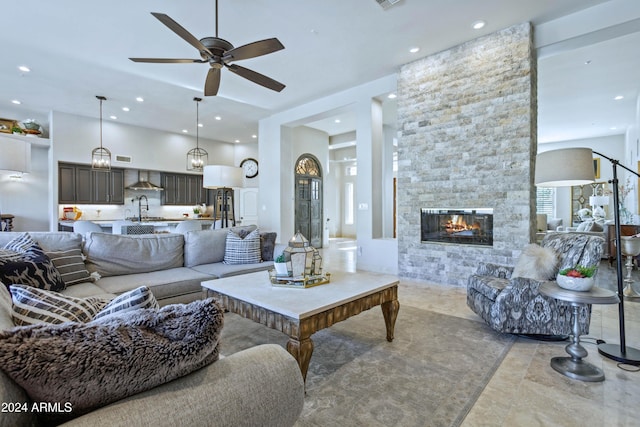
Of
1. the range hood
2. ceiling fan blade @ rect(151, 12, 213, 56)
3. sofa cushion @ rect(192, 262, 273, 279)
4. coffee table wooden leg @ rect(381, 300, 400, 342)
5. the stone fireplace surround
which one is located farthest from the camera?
the range hood

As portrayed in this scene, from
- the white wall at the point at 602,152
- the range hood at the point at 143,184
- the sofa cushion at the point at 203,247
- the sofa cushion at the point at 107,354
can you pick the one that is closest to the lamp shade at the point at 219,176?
the sofa cushion at the point at 203,247

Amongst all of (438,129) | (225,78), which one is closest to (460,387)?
(438,129)

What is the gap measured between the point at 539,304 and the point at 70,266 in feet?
13.0

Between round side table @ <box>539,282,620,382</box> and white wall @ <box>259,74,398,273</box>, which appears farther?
white wall @ <box>259,74,398,273</box>

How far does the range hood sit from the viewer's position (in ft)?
26.9

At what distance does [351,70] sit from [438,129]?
5.64 ft

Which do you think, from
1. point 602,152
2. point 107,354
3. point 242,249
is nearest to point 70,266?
point 242,249

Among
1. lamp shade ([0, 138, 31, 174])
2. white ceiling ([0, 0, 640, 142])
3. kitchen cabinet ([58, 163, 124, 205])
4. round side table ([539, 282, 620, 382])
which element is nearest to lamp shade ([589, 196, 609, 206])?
white ceiling ([0, 0, 640, 142])

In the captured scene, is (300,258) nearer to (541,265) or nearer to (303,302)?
(303,302)

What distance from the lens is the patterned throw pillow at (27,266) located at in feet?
6.61

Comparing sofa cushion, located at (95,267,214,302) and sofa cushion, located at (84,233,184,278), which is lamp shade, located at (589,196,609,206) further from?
sofa cushion, located at (84,233,184,278)

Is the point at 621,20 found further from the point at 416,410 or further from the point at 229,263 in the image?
the point at 229,263

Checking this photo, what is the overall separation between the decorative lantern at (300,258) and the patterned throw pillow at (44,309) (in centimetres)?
143

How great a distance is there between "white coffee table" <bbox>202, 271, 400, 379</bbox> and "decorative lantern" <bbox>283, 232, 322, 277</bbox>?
0.54 feet
